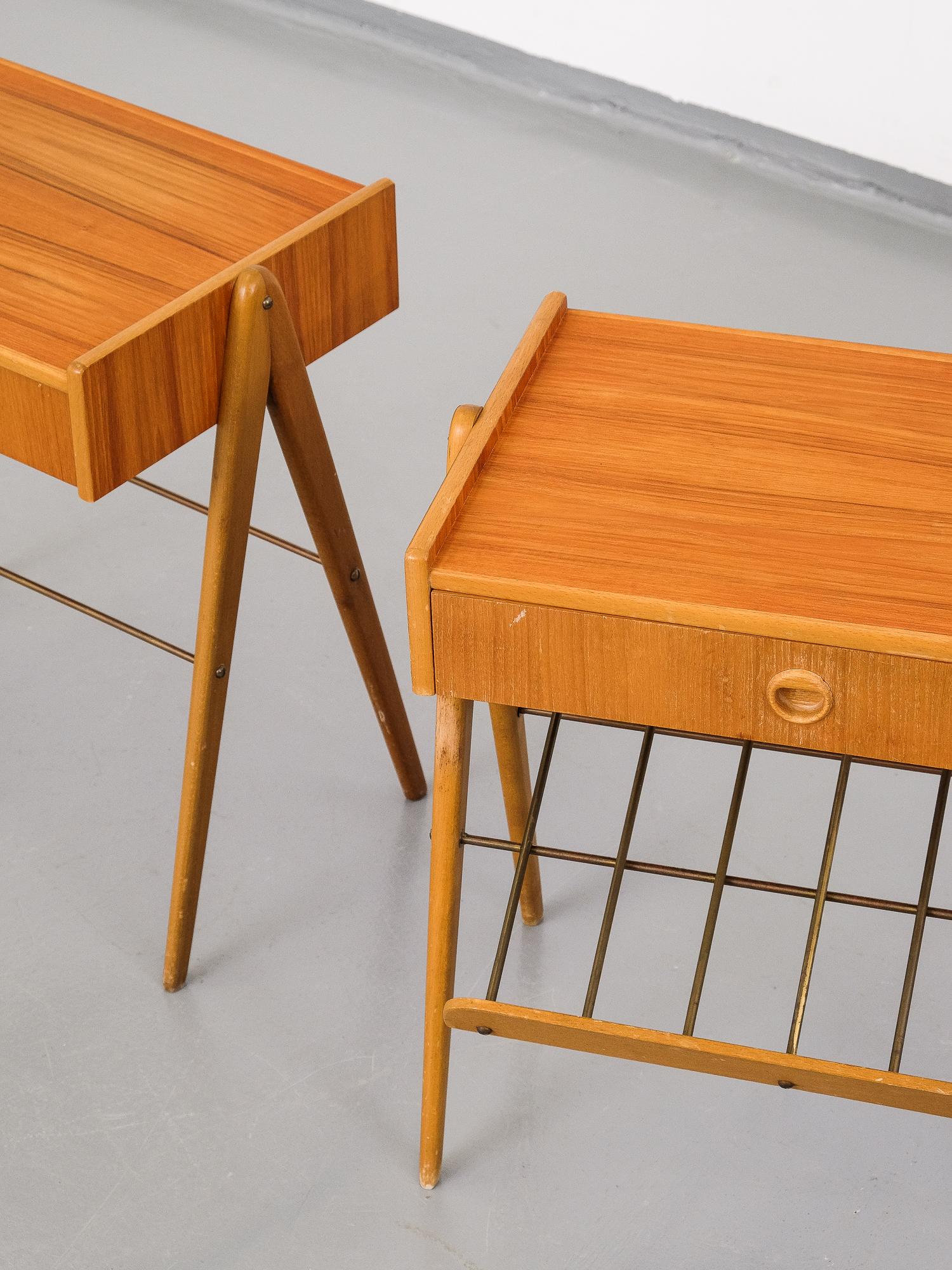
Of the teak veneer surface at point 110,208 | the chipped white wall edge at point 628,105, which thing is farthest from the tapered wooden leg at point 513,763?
the chipped white wall edge at point 628,105

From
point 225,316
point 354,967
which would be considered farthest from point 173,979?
point 225,316

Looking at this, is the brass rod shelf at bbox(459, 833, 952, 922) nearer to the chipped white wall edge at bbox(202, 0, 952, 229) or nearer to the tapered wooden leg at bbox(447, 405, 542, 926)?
the tapered wooden leg at bbox(447, 405, 542, 926)

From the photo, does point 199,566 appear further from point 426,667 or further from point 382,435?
point 426,667

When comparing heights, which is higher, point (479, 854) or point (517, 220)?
point (517, 220)

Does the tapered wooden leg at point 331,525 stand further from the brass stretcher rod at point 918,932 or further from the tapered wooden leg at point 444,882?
the brass stretcher rod at point 918,932

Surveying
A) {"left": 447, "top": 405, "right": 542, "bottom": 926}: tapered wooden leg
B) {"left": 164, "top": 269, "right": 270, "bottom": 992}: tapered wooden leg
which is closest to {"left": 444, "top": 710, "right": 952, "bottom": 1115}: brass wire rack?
{"left": 447, "top": 405, "right": 542, "bottom": 926}: tapered wooden leg

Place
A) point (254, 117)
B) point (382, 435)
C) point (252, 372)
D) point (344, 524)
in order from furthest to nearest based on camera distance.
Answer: point (254, 117)
point (382, 435)
point (344, 524)
point (252, 372)

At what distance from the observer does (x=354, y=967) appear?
1.96 m

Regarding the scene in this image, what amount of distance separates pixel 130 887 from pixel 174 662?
47 centimetres

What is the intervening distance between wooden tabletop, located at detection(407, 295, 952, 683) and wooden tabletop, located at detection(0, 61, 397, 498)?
0.88 feet

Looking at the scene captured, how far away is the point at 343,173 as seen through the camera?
363 cm

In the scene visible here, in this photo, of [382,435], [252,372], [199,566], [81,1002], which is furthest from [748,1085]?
[382,435]

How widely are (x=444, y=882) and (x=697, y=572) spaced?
0.44 meters

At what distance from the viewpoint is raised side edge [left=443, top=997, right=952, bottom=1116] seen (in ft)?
4.17
